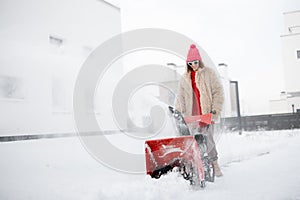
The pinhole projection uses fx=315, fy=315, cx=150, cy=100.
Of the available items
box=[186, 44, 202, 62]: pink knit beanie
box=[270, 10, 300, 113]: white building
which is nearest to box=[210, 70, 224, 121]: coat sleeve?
box=[186, 44, 202, 62]: pink knit beanie

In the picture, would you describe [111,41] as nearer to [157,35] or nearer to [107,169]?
[157,35]

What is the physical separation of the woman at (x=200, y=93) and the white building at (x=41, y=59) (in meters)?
4.94

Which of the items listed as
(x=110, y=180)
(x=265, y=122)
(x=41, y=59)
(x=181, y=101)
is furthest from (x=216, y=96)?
(x=265, y=122)

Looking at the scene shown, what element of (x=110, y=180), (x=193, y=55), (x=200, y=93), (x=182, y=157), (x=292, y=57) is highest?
(x=292, y=57)

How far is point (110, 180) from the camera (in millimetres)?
4699

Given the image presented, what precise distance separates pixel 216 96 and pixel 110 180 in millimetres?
2026

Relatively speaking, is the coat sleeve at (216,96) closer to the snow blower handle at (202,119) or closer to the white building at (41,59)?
the snow blower handle at (202,119)

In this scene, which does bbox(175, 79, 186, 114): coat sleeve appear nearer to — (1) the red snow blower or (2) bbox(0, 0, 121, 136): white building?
(1) the red snow blower

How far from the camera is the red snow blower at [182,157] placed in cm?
380

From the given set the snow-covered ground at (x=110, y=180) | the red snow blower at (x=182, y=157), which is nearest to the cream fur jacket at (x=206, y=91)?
the red snow blower at (x=182, y=157)

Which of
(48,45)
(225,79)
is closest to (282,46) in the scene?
(225,79)

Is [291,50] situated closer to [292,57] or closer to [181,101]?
[292,57]

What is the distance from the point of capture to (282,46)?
23891 mm

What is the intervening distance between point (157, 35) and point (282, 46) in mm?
17346
